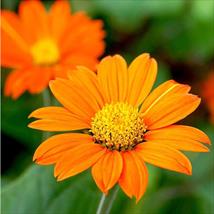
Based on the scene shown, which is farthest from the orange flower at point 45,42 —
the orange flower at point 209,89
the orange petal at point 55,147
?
the orange flower at point 209,89

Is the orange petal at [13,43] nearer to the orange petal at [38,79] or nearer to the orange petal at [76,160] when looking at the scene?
the orange petal at [38,79]

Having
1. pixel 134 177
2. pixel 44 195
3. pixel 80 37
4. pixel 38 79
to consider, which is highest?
pixel 80 37

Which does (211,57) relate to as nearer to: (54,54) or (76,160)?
(54,54)

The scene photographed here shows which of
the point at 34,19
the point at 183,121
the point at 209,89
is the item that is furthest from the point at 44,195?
the point at 209,89

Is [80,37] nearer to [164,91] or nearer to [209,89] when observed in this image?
[164,91]

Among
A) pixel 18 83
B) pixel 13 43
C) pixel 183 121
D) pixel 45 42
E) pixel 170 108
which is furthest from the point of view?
pixel 183 121

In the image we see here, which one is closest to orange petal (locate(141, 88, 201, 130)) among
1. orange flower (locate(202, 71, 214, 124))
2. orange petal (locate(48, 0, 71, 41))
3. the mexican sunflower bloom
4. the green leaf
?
the mexican sunflower bloom
